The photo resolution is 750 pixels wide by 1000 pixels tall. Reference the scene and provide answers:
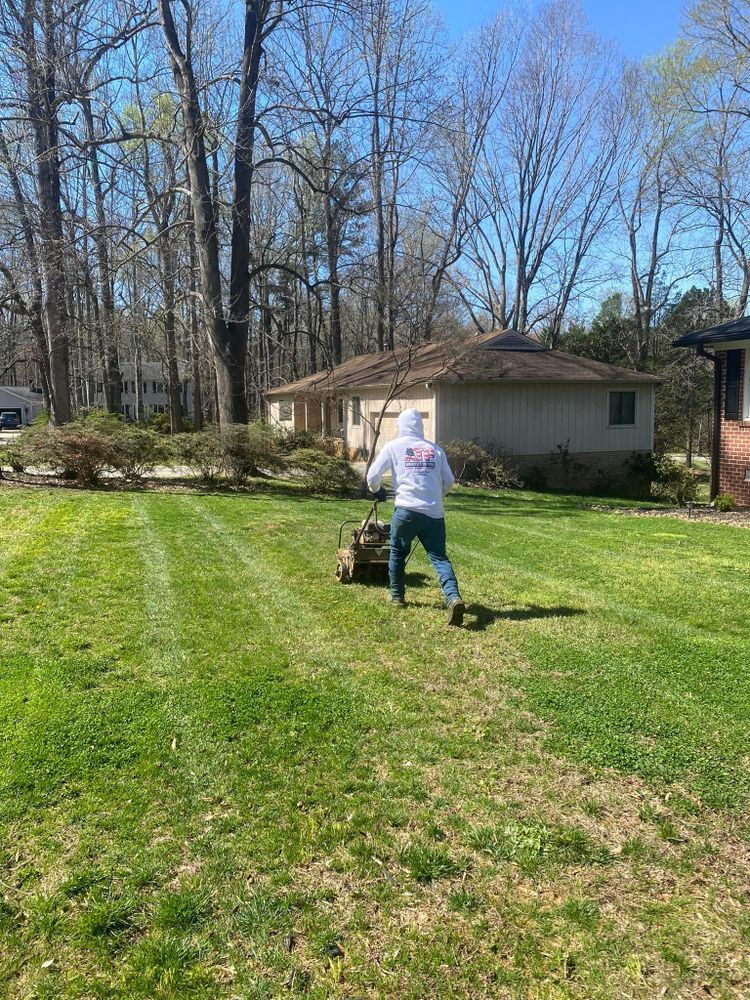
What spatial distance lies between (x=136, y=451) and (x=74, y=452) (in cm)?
112

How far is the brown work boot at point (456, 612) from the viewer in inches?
216

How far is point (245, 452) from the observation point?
568 inches

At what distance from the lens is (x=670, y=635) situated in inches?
210

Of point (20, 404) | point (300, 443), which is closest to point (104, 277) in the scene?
point (300, 443)

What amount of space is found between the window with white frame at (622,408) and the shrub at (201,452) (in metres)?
12.8

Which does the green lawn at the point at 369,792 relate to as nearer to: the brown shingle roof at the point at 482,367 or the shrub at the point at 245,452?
the shrub at the point at 245,452

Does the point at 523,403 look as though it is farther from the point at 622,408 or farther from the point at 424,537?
the point at 424,537

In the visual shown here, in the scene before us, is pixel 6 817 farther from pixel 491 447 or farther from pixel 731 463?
pixel 491 447

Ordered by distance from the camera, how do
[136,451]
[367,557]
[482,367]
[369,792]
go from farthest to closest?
[482,367] → [136,451] → [367,557] → [369,792]

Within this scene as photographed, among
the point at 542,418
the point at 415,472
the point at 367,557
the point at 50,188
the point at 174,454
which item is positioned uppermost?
the point at 50,188

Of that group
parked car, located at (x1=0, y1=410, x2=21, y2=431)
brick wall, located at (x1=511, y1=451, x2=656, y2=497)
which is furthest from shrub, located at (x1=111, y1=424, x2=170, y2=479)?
parked car, located at (x1=0, y1=410, x2=21, y2=431)

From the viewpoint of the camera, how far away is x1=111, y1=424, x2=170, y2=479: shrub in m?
13.5

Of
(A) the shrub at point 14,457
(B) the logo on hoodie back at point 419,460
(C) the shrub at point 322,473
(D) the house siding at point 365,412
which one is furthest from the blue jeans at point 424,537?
(A) the shrub at point 14,457

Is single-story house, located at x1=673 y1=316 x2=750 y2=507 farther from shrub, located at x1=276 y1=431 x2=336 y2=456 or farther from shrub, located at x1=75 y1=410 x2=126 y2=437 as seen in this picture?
shrub, located at x1=75 y1=410 x2=126 y2=437
